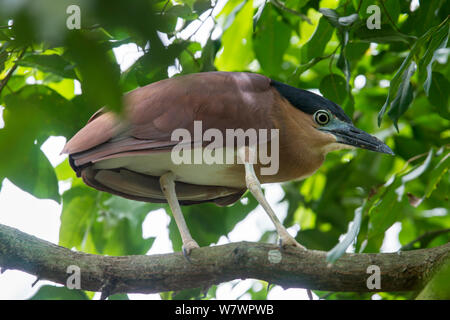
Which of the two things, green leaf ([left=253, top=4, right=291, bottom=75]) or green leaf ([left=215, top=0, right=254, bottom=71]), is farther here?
green leaf ([left=215, top=0, right=254, bottom=71])

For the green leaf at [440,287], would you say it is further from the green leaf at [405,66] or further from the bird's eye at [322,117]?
the bird's eye at [322,117]

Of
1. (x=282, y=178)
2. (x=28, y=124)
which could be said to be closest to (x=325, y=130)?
(x=282, y=178)

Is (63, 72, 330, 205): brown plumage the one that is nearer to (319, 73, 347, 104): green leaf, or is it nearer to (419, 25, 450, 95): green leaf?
(319, 73, 347, 104): green leaf

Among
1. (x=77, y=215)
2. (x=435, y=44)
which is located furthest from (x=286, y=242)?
(x=77, y=215)

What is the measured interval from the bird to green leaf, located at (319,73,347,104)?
135 millimetres

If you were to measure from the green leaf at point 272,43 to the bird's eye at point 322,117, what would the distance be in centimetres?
86

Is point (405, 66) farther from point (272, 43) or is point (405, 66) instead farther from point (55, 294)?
point (55, 294)

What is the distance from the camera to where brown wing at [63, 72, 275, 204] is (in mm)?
2660

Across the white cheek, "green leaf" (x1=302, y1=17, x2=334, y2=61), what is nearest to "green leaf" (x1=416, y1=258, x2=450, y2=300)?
the white cheek

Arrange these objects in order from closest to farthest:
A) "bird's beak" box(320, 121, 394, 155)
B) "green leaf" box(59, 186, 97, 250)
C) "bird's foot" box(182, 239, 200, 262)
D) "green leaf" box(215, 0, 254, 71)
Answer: "bird's foot" box(182, 239, 200, 262), "bird's beak" box(320, 121, 394, 155), "green leaf" box(59, 186, 97, 250), "green leaf" box(215, 0, 254, 71)

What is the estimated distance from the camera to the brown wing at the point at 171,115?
2.66 m

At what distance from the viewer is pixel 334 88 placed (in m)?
3.20

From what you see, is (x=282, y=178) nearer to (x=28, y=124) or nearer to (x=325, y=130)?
(x=325, y=130)

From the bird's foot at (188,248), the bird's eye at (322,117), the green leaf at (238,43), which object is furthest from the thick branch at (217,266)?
the green leaf at (238,43)
